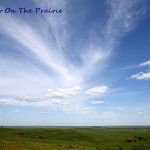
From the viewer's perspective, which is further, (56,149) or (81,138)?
(81,138)

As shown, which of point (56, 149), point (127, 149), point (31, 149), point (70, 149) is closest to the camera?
point (31, 149)

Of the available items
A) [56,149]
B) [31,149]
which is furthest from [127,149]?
[31,149]

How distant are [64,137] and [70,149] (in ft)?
125

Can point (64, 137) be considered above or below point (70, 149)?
above

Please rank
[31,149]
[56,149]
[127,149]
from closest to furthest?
[31,149], [56,149], [127,149]

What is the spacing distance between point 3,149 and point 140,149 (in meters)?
38.1

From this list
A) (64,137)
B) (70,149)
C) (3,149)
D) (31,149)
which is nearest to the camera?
(3,149)

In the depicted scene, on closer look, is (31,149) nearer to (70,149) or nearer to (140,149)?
(70,149)

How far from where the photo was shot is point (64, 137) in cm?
8038

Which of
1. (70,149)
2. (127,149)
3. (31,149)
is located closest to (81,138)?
(127,149)

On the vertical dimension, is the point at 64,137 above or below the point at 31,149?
above

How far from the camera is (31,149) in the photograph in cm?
3719

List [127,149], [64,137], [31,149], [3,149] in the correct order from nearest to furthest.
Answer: [3,149]
[31,149]
[127,149]
[64,137]

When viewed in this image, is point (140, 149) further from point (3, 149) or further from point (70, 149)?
point (3, 149)
